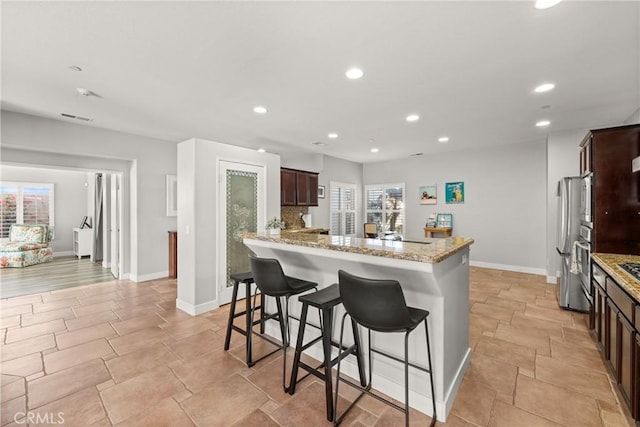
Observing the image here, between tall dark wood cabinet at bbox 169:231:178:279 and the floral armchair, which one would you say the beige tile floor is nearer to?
tall dark wood cabinet at bbox 169:231:178:279

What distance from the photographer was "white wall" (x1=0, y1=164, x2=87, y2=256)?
7781 mm

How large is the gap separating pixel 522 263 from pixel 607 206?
359 centimetres

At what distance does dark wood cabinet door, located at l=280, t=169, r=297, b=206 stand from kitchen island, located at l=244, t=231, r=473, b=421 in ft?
11.8

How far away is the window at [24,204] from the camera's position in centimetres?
718

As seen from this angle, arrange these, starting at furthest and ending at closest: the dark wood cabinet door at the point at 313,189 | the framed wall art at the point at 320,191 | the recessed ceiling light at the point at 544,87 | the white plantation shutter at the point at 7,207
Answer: the framed wall art at the point at 320,191
the white plantation shutter at the point at 7,207
the dark wood cabinet door at the point at 313,189
the recessed ceiling light at the point at 544,87

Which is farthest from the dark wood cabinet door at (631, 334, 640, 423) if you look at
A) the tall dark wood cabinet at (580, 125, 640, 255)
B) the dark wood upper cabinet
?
the dark wood upper cabinet

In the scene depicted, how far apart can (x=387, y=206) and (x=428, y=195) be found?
49.1 inches

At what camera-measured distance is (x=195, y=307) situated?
372cm

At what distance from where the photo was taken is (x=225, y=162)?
4.04m

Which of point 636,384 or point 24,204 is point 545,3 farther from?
point 24,204

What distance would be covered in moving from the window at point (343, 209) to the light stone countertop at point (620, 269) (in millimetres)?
5538

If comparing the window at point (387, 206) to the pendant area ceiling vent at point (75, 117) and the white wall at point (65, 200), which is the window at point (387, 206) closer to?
the pendant area ceiling vent at point (75, 117)

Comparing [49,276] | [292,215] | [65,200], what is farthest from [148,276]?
[65,200]

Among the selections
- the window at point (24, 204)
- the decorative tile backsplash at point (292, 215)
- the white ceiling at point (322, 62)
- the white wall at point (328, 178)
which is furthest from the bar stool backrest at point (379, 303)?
the window at point (24, 204)
